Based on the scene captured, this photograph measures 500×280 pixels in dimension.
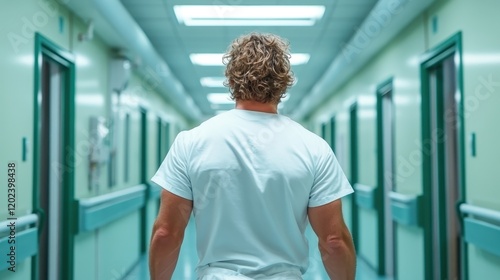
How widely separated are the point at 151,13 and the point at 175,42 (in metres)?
1.24

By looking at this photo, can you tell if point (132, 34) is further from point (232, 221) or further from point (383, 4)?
point (232, 221)

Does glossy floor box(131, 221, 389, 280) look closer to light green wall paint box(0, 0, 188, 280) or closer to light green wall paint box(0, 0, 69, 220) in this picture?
light green wall paint box(0, 0, 188, 280)

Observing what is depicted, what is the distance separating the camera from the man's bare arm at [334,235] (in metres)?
1.42

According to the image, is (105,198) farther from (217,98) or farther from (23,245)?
(217,98)

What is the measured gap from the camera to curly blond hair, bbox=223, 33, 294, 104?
4.82 feet

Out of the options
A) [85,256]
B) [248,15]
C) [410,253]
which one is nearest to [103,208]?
[85,256]

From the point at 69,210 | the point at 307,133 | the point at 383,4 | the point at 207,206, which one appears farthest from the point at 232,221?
the point at 383,4

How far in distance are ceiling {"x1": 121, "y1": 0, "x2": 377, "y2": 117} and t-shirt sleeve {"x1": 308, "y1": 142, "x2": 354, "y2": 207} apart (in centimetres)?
338

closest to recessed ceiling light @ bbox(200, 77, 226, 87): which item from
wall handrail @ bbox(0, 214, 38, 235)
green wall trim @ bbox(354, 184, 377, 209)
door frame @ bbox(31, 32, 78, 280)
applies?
green wall trim @ bbox(354, 184, 377, 209)

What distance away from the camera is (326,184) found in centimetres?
143

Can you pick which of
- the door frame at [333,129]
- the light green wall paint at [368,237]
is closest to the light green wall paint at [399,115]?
the light green wall paint at [368,237]

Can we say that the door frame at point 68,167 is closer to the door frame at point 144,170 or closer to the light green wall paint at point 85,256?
the light green wall paint at point 85,256

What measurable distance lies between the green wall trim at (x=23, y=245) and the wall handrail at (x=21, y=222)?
5 centimetres

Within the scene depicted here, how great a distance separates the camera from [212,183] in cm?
141
